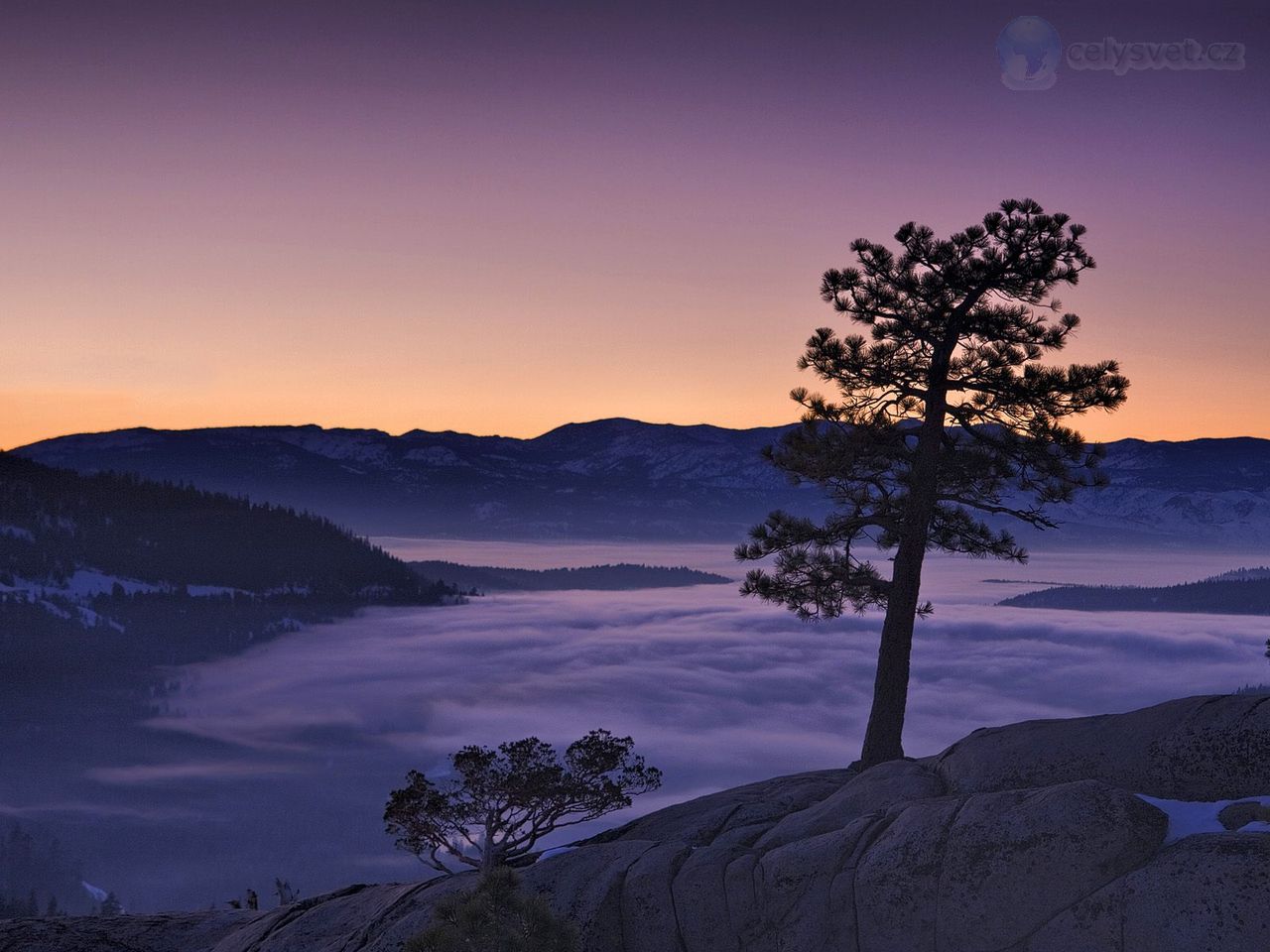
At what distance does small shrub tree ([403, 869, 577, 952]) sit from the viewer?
1368cm

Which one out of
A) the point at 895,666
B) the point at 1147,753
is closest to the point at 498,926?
the point at 1147,753

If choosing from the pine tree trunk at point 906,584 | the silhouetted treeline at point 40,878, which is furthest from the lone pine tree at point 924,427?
the silhouetted treeline at point 40,878

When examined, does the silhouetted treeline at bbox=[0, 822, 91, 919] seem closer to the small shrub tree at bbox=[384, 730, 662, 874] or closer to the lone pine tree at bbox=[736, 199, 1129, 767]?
the small shrub tree at bbox=[384, 730, 662, 874]

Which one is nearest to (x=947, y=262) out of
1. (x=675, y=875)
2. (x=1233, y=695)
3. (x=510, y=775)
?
(x=1233, y=695)

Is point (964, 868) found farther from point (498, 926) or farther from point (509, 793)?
point (509, 793)

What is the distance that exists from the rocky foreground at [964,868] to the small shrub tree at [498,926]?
3304 millimetres

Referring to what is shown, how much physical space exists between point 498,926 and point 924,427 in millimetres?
20250

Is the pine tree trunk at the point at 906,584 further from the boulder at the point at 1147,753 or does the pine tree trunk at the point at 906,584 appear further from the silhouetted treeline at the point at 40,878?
the silhouetted treeline at the point at 40,878

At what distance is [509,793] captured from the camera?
33406 millimetres

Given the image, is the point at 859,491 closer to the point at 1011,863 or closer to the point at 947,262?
the point at 947,262

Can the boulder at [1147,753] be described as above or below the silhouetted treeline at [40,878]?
above

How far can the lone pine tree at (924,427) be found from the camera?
1109 inches

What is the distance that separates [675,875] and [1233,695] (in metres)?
10.6

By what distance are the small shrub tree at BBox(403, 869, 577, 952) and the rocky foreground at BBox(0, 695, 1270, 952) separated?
330cm
